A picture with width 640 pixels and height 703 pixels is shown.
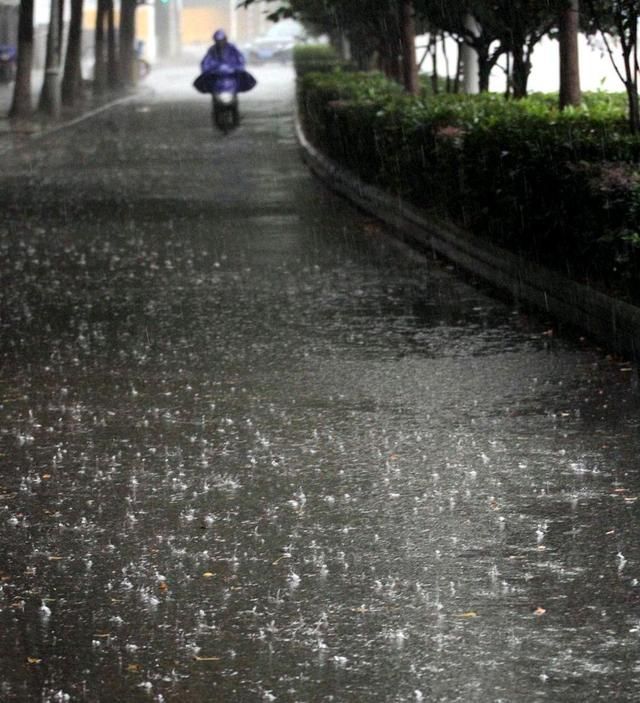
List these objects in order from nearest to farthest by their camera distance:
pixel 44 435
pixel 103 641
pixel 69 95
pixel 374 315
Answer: pixel 103 641, pixel 44 435, pixel 374 315, pixel 69 95

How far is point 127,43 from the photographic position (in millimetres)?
56594

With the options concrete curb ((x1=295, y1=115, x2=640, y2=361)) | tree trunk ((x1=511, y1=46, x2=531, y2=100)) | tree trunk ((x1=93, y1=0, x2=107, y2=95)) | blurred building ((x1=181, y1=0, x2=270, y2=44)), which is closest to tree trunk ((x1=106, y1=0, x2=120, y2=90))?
tree trunk ((x1=93, y1=0, x2=107, y2=95))

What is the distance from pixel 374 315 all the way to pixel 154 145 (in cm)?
1894

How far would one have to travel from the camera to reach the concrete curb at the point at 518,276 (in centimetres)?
1007

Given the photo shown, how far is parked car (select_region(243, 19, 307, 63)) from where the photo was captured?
86750mm

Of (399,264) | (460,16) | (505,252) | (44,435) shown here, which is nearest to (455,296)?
(505,252)

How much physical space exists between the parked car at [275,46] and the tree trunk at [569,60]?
67.6 m

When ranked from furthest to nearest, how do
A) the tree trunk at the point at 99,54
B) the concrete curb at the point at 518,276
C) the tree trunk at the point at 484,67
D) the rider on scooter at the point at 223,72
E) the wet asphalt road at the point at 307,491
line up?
the tree trunk at the point at 99,54 → the rider on scooter at the point at 223,72 → the tree trunk at the point at 484,67 → the concrete curb at the point at 518,276 → the wet asphalt road at the point at 307,491

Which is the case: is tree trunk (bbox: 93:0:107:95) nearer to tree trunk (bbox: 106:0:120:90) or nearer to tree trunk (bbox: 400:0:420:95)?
tree trunk (bbox: 106:0:120:90)

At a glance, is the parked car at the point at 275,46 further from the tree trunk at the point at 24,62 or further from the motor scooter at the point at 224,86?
the motor scooter at the point at 224,86

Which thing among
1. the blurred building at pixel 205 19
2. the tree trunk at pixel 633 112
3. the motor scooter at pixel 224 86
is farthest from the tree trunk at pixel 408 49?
the blurred building at pixel 205 19

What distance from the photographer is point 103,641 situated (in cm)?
525

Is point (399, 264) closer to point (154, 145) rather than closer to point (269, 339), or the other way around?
point (269, 339)

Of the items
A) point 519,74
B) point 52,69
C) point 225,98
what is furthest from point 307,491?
point 52,69
